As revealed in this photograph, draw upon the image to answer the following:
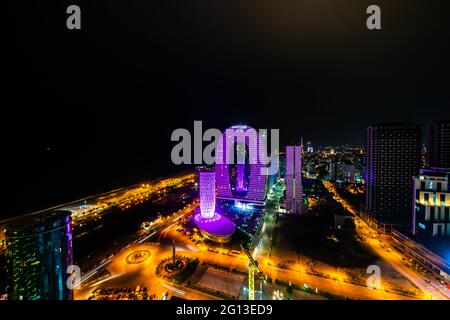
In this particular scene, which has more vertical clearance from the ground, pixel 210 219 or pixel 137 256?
pixel 210 219

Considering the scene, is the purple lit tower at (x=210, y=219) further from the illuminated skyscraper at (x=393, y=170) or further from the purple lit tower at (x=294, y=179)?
the illuminated skyscraper at (x=393, y=170)

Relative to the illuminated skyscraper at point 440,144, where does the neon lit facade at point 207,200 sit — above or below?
below

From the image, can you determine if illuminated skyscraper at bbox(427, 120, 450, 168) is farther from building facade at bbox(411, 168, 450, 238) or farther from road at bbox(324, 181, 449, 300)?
road at bbox(324, 181, 449, 300)

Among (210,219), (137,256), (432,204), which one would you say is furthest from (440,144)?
(137,256)

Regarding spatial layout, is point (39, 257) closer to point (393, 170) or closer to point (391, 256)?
point (391, 256)

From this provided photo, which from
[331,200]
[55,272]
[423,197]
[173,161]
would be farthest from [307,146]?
[55,272]

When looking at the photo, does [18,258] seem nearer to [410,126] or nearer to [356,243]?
[356,243]

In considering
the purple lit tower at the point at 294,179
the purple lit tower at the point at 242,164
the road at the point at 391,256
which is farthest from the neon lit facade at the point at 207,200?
the road at the point at 391,256
